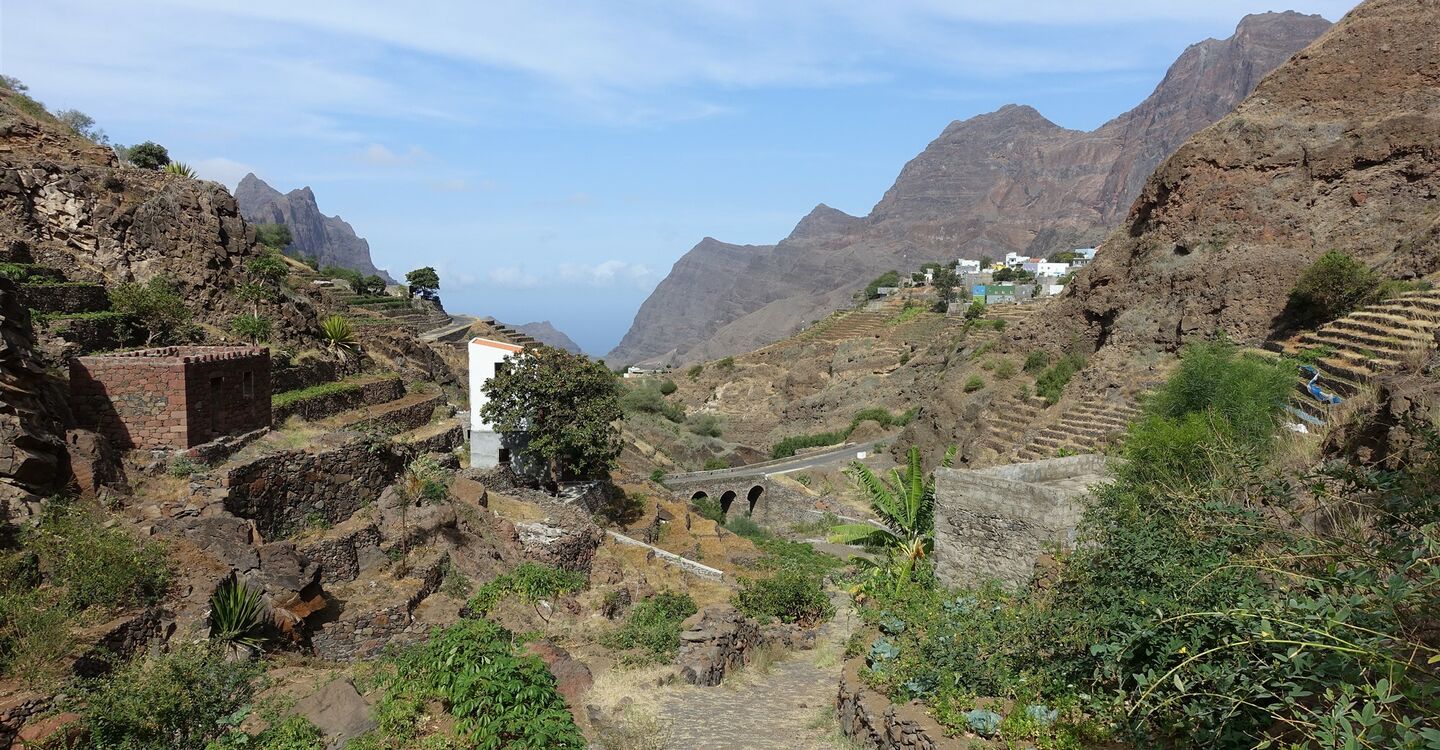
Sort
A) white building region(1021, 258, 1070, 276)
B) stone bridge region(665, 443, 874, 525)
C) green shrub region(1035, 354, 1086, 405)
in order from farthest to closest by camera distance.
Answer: white building region(1021, 258, 1070, 276) < stone bridge region(665, 443, 874, 525) < green shrub region(1035, 354, 1086, 405)

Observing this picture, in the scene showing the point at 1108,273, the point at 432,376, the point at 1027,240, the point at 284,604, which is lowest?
the point at 284,604

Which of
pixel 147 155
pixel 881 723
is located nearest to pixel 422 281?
pixel 147 155

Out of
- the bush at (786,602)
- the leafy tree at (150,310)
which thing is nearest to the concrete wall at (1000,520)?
the bush at (786,602)

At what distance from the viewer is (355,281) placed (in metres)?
50.1

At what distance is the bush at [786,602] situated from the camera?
49.6 ft

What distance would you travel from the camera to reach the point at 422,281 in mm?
62312

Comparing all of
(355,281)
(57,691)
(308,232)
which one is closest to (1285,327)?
(57,691)

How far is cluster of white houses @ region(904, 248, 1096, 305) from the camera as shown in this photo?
66250 mm

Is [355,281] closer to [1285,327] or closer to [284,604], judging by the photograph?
[284,604]

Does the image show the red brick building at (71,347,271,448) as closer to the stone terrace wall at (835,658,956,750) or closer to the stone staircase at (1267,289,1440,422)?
the stone terrace wall at (835,658,956,750)

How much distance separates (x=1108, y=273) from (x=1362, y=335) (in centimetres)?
1015

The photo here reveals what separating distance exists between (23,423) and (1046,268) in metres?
87.3

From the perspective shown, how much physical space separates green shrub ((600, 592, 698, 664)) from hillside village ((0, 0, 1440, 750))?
78 mm

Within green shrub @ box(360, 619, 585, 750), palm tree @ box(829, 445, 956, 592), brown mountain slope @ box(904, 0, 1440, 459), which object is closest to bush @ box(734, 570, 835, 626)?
palm tree @ box(829, 445, 956, 592)
